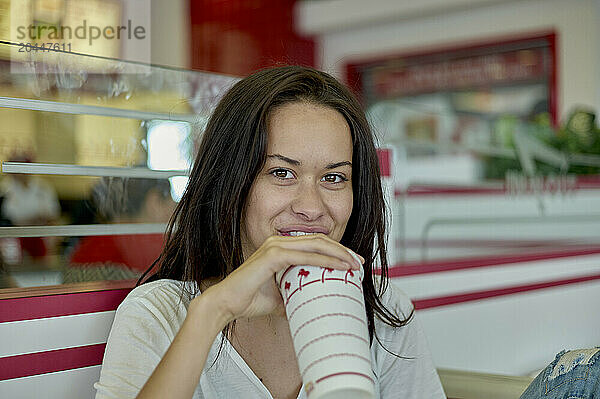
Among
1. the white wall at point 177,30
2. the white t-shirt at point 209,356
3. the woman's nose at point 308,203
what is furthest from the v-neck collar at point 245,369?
the white wall at point 177,30

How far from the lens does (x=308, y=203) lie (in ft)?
3.75

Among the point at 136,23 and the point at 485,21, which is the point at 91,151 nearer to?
the point at 136,23

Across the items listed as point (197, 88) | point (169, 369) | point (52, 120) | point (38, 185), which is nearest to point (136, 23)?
point (197, 88)

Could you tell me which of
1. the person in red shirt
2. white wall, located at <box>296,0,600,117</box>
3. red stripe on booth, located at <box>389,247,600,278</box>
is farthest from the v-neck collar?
white wall, located at <box>296,0,600,117</box>

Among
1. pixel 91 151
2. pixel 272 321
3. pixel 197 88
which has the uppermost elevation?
pixel 197 88

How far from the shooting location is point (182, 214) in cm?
128

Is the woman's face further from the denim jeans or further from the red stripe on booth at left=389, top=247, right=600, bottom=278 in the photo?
the red stripe on booth at left=389, top=247, right=600, bottom=278

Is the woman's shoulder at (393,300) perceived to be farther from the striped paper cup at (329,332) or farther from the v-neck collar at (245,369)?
the striped paper cup at (329,332)

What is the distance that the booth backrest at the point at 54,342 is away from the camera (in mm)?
1192

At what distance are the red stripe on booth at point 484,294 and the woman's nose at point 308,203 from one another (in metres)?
1.12

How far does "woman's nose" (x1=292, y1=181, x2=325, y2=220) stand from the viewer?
114 cm

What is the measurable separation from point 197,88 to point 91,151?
311 mm

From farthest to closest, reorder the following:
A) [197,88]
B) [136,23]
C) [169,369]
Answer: [136,23] < [197,88] < [169,369]

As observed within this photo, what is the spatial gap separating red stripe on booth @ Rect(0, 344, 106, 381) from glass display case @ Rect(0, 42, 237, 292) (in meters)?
0.23
